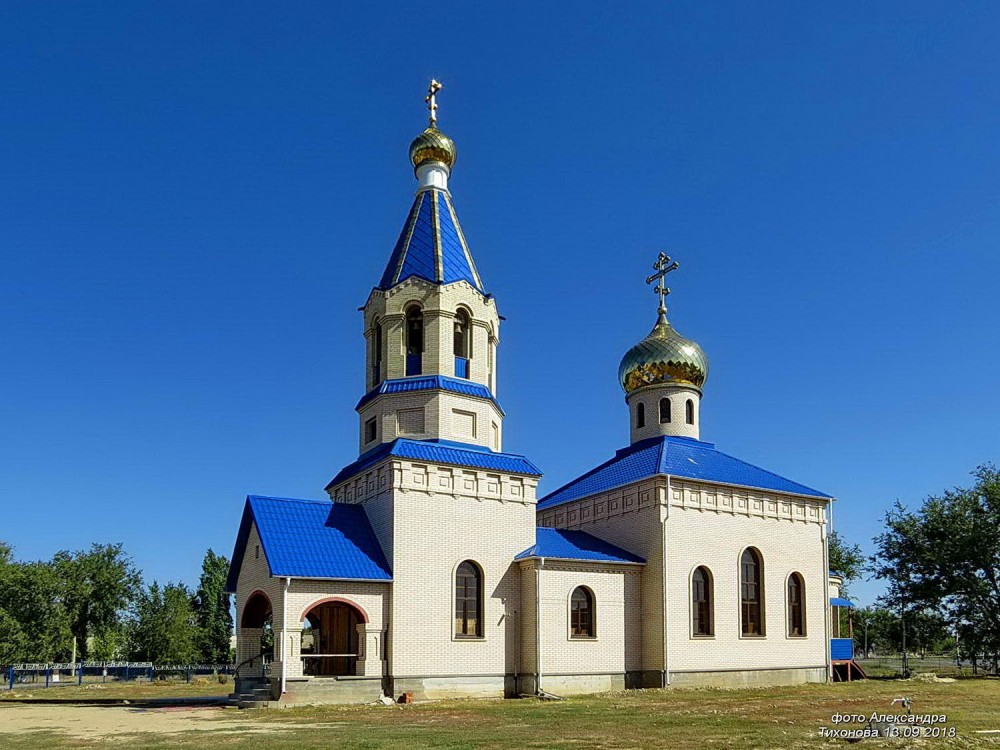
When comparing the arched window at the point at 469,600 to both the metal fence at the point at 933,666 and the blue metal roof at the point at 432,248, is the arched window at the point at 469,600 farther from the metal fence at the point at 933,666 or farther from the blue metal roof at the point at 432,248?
the metal fence at the point at 933,666

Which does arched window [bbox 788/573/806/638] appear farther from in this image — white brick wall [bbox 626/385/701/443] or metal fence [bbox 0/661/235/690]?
metal fence [bbox 0/661/235/690]

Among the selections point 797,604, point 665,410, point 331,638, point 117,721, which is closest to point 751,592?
point 797,604

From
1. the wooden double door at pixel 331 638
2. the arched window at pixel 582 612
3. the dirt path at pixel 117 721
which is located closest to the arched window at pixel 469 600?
the arched window at pixel 582 612

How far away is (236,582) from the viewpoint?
25828 millimetres

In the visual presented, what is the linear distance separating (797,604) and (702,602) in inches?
151

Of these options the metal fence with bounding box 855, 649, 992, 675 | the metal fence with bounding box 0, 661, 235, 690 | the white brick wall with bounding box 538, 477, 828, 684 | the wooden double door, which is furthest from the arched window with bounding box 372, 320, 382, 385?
the metal fence with bounding box 855, 649, 992, 675

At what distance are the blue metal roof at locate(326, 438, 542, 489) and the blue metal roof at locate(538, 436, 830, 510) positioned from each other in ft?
11.8

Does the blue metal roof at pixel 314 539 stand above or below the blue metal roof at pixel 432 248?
below

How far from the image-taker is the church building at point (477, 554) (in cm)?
2297

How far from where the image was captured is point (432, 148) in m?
29.3

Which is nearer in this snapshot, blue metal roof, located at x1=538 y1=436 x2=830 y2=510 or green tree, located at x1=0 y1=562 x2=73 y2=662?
blue metal roof, located at x1=538 y1=436 x2=830 y2=510

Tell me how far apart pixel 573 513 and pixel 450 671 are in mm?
7774

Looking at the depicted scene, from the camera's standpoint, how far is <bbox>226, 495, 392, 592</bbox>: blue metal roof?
22.2 metres

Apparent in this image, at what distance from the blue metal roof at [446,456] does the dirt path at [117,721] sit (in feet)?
22.6
